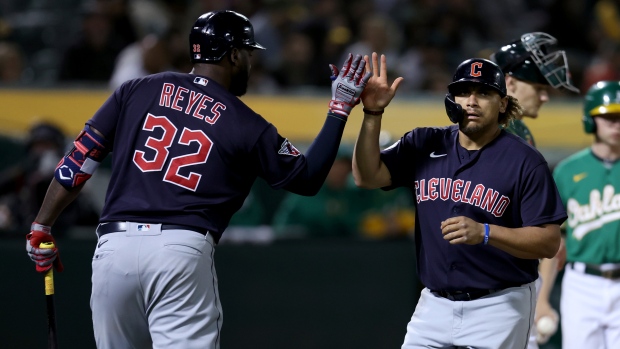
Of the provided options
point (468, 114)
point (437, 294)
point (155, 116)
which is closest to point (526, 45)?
point (468, 114)

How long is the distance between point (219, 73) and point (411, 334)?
1.53 meters

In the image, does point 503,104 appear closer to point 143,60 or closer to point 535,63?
point 535,63

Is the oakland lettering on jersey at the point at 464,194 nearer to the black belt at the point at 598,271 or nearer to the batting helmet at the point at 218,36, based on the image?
the batting helmet at the point at 218,36

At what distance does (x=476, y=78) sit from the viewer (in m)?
4.23

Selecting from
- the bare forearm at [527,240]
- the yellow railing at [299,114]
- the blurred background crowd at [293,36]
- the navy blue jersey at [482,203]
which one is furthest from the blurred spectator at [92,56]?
the bare forearm at [527,240]

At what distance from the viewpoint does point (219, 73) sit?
4.45 meters

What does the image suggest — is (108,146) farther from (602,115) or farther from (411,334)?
(602,115)

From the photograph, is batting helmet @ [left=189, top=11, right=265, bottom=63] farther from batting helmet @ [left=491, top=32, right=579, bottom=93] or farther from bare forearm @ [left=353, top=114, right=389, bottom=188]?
batting helmet @ [left=491, top=32, right=579, bottom=93]

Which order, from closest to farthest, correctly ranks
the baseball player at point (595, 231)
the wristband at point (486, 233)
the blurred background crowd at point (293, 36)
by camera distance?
1. the wristband at point (486, 233)
2. the baseball player at point (595, 231)
3. the blurred background crowd at point (293, 36)

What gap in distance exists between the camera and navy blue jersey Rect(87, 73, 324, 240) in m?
4.19

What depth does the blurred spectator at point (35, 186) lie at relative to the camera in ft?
24.7

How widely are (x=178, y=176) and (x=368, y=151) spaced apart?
89cm

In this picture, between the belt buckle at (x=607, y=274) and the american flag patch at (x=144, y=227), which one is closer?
the american flag patch at (x=144, y=227)

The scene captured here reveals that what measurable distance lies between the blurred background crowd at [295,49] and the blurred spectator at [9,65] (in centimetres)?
1
